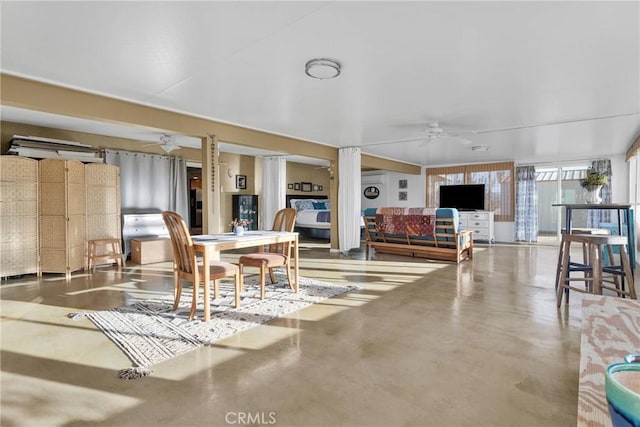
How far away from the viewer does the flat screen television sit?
994 cm

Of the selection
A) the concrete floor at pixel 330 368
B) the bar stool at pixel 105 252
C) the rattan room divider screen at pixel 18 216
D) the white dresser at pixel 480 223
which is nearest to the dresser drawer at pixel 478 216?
the white dresser at pixel 480 223

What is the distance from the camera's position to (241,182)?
904cm

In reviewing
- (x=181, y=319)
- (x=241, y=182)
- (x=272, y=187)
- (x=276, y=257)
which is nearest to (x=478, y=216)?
(x=272, y=187)

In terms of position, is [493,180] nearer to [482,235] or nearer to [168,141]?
[482,235]

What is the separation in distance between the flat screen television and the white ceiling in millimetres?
4812

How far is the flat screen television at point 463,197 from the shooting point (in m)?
9.94

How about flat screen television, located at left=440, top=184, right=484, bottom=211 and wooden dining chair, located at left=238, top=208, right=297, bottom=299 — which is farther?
flat screen television, located at left=440, top=184, right=484, bottom=211

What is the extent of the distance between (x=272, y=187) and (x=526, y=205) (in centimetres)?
676

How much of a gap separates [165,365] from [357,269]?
12.1ft

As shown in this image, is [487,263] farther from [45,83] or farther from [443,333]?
[45,83]

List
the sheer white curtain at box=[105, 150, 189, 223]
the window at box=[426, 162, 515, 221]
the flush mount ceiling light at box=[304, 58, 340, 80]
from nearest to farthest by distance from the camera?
the flush mount ceiling light at box=[304, 58, 340, 80], the sheer white curtain at box=[105, 150, 189, 223], the window at box=[426, 162, 515, 221]

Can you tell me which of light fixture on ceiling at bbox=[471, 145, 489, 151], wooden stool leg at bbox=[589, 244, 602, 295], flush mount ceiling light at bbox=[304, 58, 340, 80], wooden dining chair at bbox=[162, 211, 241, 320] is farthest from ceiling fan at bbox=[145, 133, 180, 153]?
wooden stool leg at bbox=[589, 244, 602, 295]

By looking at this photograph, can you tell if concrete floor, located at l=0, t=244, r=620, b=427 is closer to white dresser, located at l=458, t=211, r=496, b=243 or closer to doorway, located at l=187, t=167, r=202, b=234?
white dresser, located at l=458, t=211, r=496, b=243

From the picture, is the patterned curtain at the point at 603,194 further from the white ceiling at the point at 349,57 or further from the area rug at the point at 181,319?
the area rug at the point at 181,319
